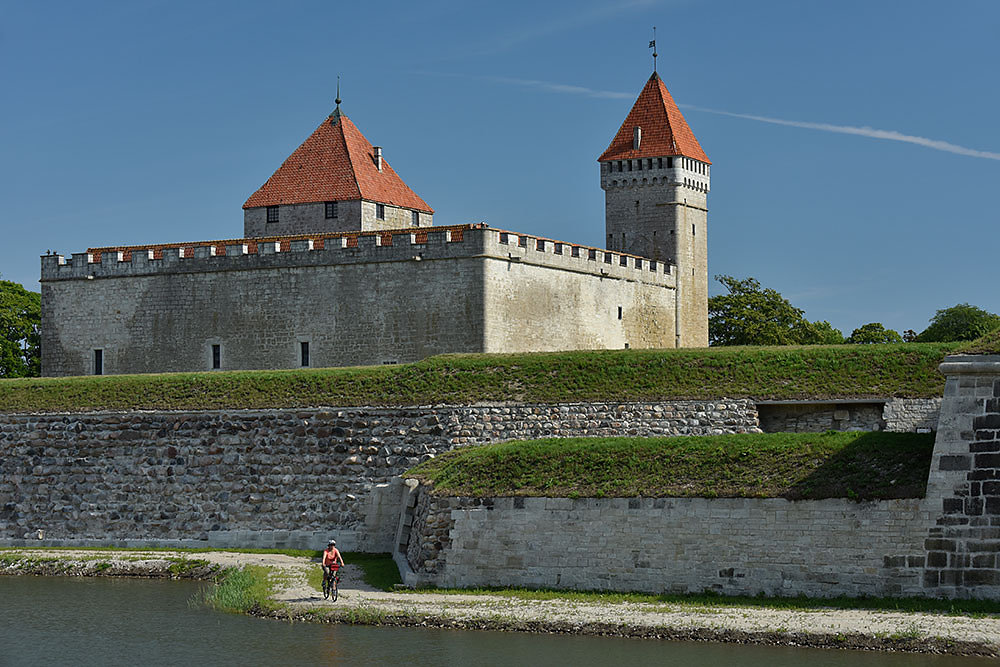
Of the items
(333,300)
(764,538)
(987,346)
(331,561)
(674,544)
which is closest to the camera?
(987,346)

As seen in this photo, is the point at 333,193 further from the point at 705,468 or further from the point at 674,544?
the point at 674,544

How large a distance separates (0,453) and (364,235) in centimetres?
1165

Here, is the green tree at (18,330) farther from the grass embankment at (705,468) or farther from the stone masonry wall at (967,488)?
the stone masonry wall at (967,488)

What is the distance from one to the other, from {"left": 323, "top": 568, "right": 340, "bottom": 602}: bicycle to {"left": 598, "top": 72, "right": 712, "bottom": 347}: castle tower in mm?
25357

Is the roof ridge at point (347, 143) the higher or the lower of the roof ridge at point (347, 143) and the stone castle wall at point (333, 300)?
the higher

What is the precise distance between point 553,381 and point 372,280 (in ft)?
31.4

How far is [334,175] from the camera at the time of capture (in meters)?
46.9

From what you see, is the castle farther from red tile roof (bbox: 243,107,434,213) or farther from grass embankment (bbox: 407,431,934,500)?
grass embankment (bbox: 407,431,934,500)

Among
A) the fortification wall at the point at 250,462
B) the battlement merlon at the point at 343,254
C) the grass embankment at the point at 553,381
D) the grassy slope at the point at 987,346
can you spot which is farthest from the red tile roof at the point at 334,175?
the grassy slope at the point at 987,346

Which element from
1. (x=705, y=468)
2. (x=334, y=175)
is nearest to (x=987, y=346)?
(x=705, y=468)

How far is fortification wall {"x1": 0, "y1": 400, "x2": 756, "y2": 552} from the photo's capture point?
3114cm

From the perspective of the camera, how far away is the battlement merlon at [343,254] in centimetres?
3953

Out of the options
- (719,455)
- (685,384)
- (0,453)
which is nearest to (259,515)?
(0,453)

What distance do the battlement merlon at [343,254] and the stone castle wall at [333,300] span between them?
0.04 meters
